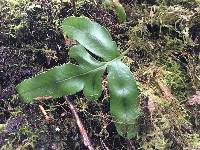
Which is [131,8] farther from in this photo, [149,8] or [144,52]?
[144,52]

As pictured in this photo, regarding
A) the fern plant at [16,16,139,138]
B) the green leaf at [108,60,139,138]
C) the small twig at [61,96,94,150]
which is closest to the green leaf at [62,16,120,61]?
the fern plant at [16,16,139,138]

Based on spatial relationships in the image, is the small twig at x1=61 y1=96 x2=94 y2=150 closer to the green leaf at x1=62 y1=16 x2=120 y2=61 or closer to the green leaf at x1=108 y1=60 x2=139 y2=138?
the green leaf at x1=108 y1=60 x2=139 y2=138

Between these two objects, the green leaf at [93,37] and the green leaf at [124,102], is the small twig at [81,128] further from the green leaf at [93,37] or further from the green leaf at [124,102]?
the green leaf at [93,37]

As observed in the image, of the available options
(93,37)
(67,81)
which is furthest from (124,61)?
(67,81)

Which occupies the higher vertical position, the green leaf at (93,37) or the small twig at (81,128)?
the green leaf at (93,37)

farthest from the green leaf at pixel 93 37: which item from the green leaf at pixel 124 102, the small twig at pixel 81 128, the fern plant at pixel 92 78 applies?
the small twig at pixel 81 128

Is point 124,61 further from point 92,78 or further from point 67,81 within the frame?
point 67,81
